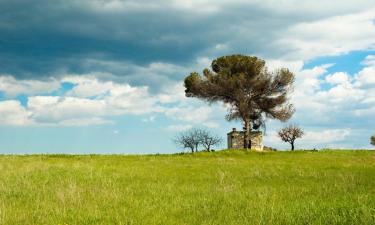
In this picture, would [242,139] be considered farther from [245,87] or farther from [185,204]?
[185,204]

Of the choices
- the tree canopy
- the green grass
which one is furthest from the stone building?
the green grass

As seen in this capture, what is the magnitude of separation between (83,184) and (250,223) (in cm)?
966

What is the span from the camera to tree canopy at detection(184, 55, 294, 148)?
6084 cm

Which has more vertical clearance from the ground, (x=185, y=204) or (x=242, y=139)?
(x=242, y=139)

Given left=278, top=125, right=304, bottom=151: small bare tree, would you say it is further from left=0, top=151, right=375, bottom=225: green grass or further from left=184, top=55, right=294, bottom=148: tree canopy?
left=0, top=151, right=375, bottom=225: green grass

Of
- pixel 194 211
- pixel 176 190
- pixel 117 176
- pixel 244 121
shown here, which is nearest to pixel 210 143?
pixel 244 121

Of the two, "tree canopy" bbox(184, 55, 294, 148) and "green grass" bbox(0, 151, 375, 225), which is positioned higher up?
"tree canopy" bbox(184, 55, 294, 148)

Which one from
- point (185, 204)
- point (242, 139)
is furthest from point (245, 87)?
point (185, 204)

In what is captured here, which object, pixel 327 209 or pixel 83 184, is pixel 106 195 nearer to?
pixel 83 184

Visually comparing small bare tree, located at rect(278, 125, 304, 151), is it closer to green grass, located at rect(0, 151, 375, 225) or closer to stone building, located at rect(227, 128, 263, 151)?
stone building, located at rect(227, 128, 263, 151)

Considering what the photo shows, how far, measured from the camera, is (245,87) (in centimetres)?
6109

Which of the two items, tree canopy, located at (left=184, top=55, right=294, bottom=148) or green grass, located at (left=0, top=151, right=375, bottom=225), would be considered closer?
green grass, located at (left=0, top=151, right=375, bottom=225)

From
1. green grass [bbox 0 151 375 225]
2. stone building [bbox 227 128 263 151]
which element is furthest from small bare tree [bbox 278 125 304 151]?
green grass [bbox 0 151 375 225]

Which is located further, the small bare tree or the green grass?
the small bare tree
